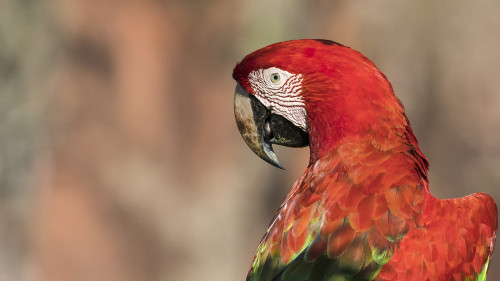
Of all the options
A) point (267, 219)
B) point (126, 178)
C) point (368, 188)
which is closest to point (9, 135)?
point (126, 178)

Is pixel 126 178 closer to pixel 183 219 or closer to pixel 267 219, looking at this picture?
pixel 183 219

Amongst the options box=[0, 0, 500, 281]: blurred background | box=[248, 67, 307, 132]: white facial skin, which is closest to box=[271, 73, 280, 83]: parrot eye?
box=[248, 67, 307, 132]: white facial skin

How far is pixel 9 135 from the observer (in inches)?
133

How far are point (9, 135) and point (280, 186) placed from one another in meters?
1.54

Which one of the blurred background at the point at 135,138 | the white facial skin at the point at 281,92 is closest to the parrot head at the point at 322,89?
the white facial skin at the point at 281,92

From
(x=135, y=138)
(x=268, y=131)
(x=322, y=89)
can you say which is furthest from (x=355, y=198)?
(x=135, y=138)

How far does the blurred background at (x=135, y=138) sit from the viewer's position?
3217 millimetres

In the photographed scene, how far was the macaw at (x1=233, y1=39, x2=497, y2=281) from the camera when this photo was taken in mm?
1103

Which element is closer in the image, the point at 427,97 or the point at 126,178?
the point at 126,178

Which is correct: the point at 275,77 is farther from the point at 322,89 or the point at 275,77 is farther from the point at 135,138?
the point at 135,138

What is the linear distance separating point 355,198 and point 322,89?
233 mm

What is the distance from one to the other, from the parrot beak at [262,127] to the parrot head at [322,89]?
0.09ft

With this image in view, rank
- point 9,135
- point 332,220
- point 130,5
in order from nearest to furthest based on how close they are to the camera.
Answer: point 332,220
point 130,5
point 9,135

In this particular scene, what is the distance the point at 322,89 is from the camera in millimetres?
1251
